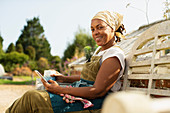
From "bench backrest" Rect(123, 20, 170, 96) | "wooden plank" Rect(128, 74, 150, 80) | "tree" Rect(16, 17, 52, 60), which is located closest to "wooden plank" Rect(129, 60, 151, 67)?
"bench backrest" Rect(123, 20, 170, 96)

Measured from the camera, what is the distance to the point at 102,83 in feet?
5.11

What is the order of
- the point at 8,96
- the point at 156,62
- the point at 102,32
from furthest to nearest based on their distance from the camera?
the point at 8,96
the point at 102,32
the point at 156,62

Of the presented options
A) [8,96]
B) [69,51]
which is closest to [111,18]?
[8,96]

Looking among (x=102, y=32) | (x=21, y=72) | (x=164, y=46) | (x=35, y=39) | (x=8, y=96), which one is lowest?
(x=8, y=96)

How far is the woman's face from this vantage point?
1903 millimetres

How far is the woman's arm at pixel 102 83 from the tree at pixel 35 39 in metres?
30.8

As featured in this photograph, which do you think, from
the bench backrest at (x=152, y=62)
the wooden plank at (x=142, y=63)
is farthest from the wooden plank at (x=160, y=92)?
the wooden plank at (x=142, y=63)

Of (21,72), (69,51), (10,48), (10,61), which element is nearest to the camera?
(21,72)

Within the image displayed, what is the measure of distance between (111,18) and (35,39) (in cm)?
3320

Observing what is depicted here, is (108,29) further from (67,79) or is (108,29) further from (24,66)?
(24,66)

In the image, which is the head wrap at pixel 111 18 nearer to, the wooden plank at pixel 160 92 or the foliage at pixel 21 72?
the wooden plank at pixel 160 92

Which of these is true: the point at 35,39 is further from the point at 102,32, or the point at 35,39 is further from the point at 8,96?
the point at 102,32

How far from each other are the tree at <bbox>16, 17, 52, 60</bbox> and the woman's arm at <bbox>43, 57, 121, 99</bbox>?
30766 mm

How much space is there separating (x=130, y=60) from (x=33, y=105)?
1.03 m
